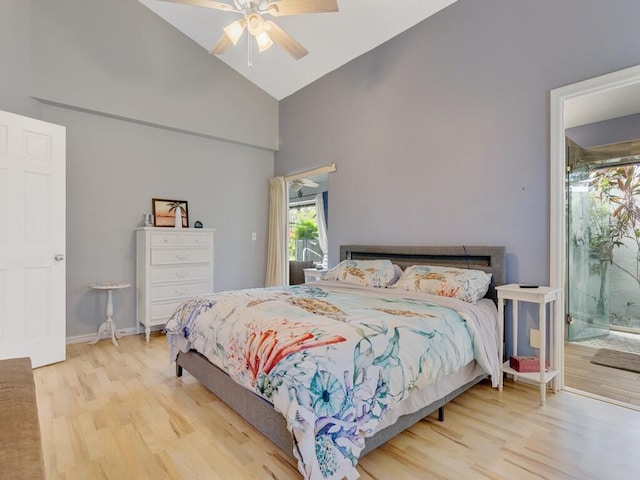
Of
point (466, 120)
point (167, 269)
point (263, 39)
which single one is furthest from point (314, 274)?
point (263, 39)

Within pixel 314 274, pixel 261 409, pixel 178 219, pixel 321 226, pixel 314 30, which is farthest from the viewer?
pixel 321 226

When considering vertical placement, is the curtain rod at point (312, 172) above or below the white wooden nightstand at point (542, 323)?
above

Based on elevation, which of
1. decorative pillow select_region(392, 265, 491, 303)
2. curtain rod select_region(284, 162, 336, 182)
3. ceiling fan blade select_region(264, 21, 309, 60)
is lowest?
decorative pillow select_region(392, 265, 491, 303)

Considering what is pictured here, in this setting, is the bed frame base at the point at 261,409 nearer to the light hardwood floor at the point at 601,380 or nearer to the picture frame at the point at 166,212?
the light hardwood floor at the point at 601,380

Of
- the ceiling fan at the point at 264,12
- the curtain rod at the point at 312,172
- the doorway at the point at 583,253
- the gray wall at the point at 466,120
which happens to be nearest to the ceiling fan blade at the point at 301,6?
the ceiling fan at the point at 264,12

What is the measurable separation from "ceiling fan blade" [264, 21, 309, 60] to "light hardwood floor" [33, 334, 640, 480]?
2.83m

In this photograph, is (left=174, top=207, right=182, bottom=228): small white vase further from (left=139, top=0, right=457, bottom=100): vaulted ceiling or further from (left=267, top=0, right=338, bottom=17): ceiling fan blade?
(left=267, top=0, right=338, bottom=17): ceiling fan blade

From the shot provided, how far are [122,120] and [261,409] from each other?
12.3 ft

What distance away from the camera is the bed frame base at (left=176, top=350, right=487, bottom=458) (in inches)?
63.2

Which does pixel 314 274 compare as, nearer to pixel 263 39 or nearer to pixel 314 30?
pixel 263 39

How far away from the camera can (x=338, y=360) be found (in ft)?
4.78

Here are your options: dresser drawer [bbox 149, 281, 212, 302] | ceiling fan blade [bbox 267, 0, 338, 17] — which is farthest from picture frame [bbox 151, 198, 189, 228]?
ceiling fan blade [bbox 267, 0, 338, 17]

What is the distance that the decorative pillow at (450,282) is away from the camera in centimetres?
256

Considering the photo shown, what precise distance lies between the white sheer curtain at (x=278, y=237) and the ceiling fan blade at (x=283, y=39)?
7.63ft
